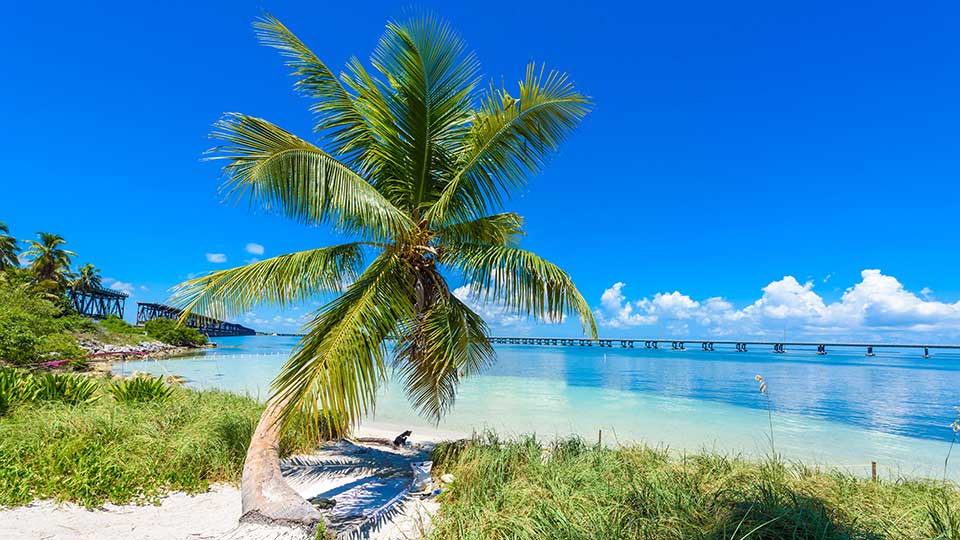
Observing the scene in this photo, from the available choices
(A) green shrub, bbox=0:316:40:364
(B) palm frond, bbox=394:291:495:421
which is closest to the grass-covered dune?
(B) palm frond, bbox=394:291:495:421

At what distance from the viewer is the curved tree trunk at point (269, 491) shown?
402 centimetres

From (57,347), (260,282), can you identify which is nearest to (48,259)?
(57,347)

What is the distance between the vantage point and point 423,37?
497 cm

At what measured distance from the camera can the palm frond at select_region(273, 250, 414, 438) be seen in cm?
370

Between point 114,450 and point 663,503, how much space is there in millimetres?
6545

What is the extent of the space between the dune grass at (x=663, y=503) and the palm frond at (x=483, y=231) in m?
2.93

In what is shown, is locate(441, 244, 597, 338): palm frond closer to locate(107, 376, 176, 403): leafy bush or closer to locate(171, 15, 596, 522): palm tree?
locate(171, 15, 596, 522): palm tree

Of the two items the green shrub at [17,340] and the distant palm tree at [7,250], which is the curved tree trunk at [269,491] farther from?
the distant palm tree at [7,250]

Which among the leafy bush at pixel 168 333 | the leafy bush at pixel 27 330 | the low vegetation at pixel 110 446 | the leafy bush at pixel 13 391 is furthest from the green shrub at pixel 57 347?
the leafy bush at pixel 168 333

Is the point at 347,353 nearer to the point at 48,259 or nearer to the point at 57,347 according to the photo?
the point at 57,347

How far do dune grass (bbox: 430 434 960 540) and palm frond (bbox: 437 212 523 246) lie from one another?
2934 mm

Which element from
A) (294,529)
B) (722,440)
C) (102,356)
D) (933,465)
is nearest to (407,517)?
(294,529)

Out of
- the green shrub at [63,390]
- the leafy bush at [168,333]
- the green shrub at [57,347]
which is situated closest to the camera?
the green shrub at [63,390]

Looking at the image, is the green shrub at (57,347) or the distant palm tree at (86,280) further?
the distant palm tree at (86,280)
